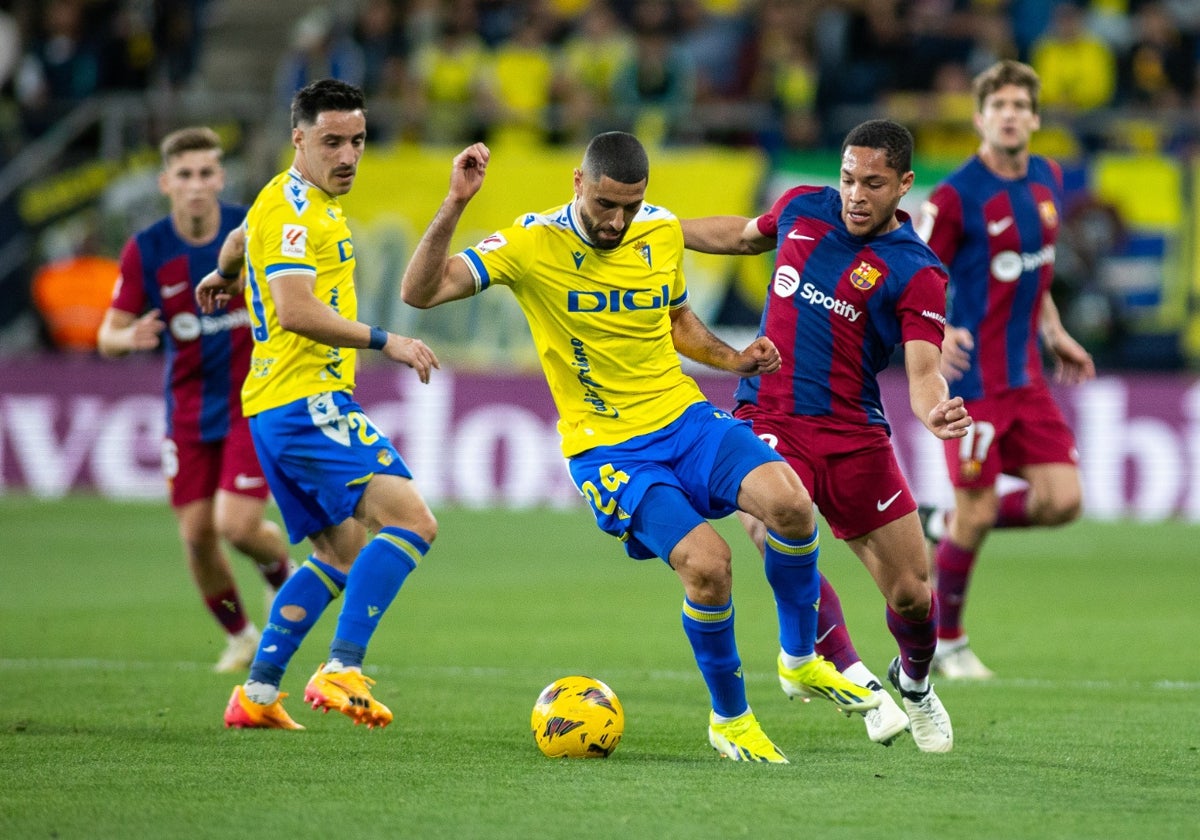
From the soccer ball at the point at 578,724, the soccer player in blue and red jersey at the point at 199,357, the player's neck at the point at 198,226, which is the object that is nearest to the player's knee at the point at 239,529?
the soccer player in blue and red jersey at the point at 199,357

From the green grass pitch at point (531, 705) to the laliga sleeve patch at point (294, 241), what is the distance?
1.88 meters

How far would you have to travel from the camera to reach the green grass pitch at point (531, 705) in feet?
17.5

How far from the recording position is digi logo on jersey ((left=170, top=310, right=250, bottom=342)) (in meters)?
9.40

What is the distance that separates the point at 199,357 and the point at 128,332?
735mm

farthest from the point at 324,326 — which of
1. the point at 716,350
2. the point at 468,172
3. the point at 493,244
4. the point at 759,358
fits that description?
the point at 759,358

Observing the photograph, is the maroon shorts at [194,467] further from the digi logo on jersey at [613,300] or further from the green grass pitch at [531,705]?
the digi logo on jersey at [613,300]

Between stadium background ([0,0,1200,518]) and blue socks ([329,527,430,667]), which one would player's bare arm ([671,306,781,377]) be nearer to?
blue socks ([329,527,430,667])

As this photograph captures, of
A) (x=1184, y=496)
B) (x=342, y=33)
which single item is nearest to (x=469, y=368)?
(x=342, y=33)

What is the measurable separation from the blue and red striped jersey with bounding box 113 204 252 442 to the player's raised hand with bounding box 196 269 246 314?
1543 mm

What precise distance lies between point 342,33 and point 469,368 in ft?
17.0

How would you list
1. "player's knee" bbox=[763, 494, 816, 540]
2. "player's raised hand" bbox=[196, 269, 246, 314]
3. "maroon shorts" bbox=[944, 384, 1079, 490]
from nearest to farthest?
"player's knee" bbox=[763, 494, 816, 540] < "player's raised hand" bbox=[196, 269, 246, 314] < "maroon shorts" bbox=[944, 384, 1079, 490]

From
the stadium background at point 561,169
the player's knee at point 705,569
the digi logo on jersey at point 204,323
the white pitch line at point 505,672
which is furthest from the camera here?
the stadium background at point 561,169

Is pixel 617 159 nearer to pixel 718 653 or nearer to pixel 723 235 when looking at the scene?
pixel 723 235

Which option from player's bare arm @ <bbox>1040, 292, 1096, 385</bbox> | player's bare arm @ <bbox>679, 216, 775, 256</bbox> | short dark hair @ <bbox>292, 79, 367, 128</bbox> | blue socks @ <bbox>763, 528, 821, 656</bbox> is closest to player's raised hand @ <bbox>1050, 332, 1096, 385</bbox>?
player's bare arm @ <bbox>1040, 292, 1096, 385</bbox>
